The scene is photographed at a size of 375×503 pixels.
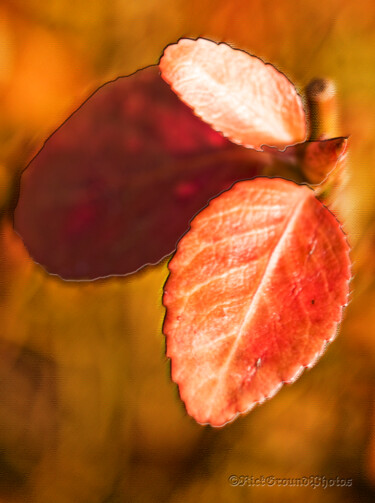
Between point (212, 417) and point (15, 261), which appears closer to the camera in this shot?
point (212, 417)

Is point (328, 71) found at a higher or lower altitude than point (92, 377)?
higher

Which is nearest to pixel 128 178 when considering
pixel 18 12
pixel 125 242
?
pixel 125 242

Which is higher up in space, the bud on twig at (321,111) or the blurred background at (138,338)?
the bud on twig at (321,111)

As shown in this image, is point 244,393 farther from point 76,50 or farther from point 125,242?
point 76,50

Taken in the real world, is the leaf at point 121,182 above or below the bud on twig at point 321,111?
below
